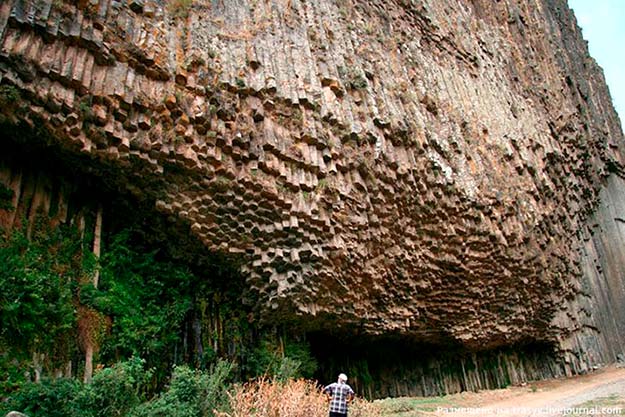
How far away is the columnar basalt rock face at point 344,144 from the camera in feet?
26.5

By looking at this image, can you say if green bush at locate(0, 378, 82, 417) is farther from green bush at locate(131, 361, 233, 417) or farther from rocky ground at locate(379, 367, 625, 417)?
rocky ground at locate(379, 367, 625, 417)

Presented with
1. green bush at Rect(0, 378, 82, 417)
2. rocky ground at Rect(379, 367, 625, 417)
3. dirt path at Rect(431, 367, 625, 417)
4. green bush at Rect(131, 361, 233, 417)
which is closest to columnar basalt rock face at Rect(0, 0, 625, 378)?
dirt path at Rect(431, 367, 625, 417)

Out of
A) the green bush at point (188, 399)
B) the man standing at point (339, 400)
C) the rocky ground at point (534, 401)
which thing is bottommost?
the rocky ground at point (534, 401)

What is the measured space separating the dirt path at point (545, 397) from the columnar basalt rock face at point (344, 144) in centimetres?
128

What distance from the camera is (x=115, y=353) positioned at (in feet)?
28.1

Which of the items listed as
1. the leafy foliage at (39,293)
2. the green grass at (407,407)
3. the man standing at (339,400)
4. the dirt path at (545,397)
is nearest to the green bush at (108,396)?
the leafy foliage at (39,293)

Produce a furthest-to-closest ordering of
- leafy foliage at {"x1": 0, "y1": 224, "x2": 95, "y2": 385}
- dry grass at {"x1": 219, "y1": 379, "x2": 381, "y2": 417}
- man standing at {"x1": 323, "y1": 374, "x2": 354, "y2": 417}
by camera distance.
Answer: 1. leafy foliage at {"x1": 0, "y1": 224, "x2": 95, "y2": 385}
2. man standing at {"x1": 323, "y1": 374, "x2": 354, "y2": 417}
3. dry grass at {"x1": 219, "y1": 379, "x2": 381, "y2": 417}

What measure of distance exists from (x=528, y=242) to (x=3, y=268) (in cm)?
1190

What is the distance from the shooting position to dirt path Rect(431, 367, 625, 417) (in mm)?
10243

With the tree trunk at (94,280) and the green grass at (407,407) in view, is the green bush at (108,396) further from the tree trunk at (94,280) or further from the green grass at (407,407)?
the green grass at (407,407)

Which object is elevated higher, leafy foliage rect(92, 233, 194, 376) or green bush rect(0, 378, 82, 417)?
leafy foliage rect(92, 233, 194, 376)

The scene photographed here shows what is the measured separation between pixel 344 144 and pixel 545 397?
7.48m

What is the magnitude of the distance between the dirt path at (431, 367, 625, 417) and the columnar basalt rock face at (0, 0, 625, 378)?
1276 mm

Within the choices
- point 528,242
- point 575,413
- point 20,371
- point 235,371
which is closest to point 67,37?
point 20,371
